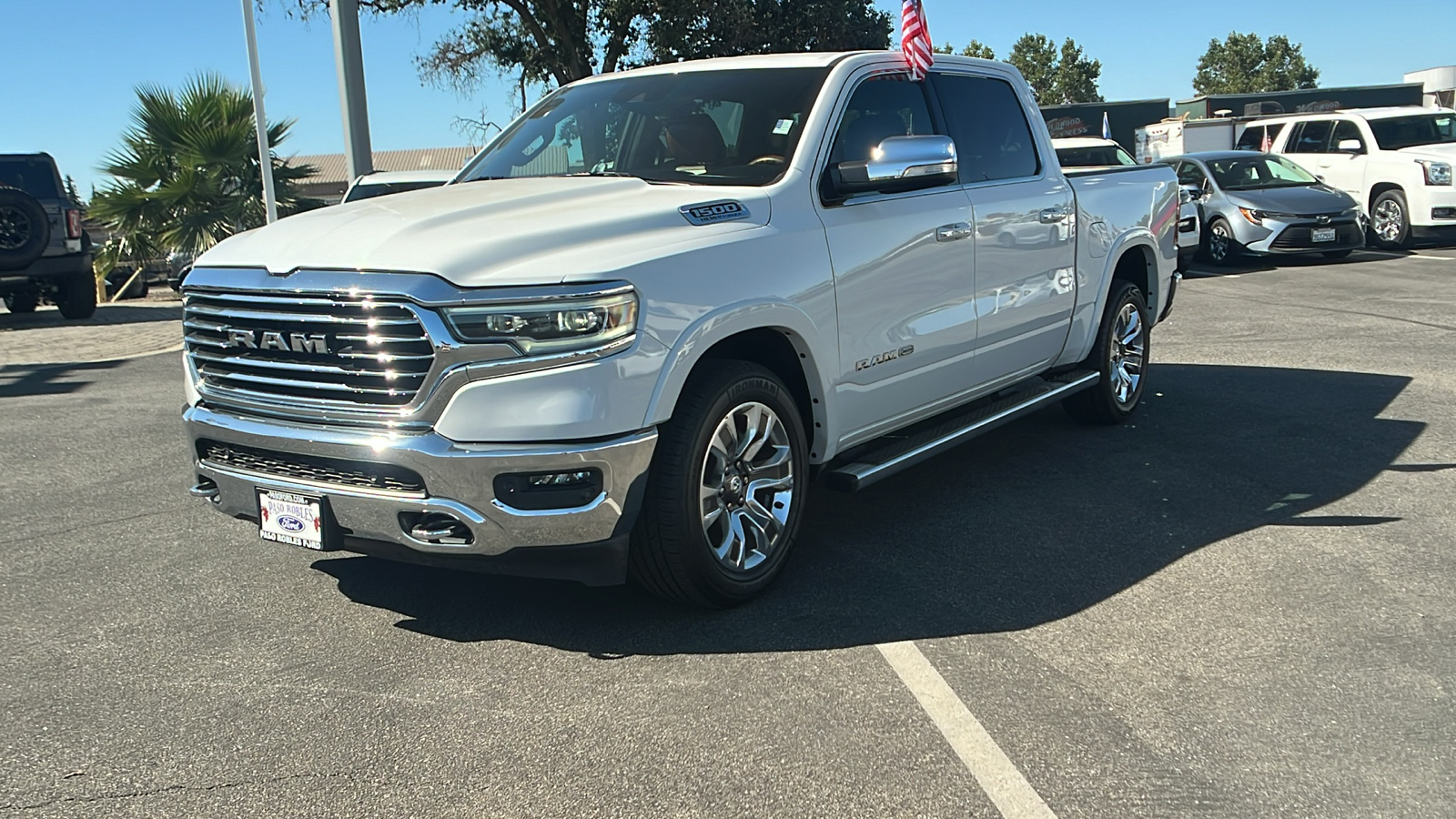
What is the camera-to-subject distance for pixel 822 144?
190 inches

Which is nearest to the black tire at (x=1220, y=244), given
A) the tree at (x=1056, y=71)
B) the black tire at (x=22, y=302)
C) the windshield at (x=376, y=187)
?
the windshield at (x=376, y=187)

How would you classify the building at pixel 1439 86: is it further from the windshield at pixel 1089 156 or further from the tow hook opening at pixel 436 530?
the tow hook opening at pixel 436 530

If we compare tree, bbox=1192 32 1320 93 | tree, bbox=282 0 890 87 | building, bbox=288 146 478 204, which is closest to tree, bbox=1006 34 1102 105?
tree, bbox=1192 32 1320 93

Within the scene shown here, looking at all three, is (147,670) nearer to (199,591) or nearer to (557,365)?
(199,591)

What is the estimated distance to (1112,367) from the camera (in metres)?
7.11

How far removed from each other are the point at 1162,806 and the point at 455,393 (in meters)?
2.24

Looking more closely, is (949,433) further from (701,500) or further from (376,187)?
(376,187)

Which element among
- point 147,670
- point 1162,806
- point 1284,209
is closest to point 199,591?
point 147,670

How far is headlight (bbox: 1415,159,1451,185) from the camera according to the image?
17.3 meters

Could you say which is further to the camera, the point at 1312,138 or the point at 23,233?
the point at 1312,138

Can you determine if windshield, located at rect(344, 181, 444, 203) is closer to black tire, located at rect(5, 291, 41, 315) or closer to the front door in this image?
black tire, located at rect(5, 291, 41, 315)

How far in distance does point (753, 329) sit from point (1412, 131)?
17.9 metres

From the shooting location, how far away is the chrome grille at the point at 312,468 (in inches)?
147

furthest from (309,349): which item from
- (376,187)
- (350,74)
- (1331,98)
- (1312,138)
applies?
(1331,98)
